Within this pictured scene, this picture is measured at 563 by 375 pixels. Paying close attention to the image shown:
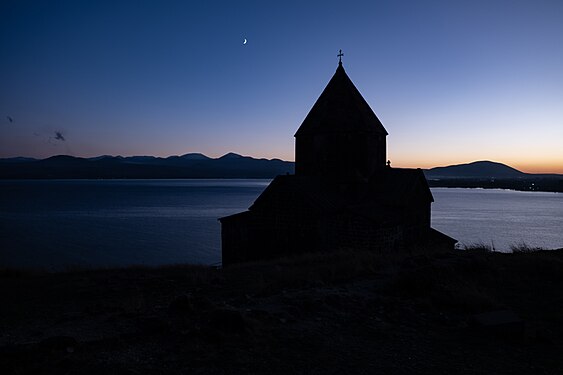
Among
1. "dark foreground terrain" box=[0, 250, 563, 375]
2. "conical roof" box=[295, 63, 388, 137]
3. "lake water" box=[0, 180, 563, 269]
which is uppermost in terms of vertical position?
"conical roof" box=[295, 63, 388, 137]

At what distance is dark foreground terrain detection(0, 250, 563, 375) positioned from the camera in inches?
224

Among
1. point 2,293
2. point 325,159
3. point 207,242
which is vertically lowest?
point 207,242

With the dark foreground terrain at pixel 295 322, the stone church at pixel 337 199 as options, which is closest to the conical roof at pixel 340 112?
the stone church at pixel 337 199

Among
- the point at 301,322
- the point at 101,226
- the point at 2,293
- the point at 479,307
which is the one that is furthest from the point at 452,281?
the point at 101,226

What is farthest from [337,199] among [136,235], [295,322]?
[136,235]

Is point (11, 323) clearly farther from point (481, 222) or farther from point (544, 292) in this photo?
point (481, 222)

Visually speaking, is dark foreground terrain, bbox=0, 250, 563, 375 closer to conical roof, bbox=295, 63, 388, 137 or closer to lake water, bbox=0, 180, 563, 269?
conical roof, bbox=295, 63, 388, 137

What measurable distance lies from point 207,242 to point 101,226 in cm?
2054

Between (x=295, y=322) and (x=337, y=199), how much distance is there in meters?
12.9

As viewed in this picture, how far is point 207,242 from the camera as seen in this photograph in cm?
4300

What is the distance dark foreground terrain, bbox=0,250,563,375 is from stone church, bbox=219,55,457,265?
21.5ft

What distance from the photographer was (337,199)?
65.4 feet

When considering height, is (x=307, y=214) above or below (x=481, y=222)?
above

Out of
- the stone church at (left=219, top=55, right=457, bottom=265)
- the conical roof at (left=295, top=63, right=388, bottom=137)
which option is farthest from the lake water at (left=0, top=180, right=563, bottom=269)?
the conical roof at (left=295, top=63, right=388, bottom=137)
